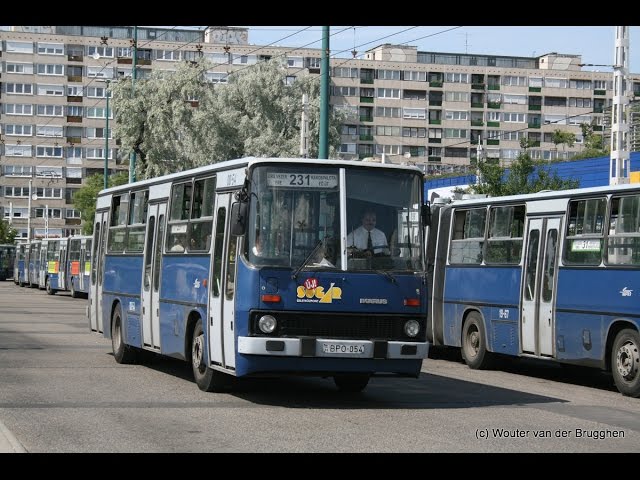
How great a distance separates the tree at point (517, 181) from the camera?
41.0m

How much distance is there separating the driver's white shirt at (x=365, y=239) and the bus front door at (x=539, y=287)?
5141mm

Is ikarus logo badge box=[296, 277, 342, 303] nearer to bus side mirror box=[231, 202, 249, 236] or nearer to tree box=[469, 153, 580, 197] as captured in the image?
bus side mirror box=[231, 202, 249, 236]

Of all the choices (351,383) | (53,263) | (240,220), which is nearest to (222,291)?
(240,220)

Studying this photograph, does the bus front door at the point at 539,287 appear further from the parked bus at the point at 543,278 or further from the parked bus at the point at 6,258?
the parked bus at the point at 6,258

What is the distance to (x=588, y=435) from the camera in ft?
38.6

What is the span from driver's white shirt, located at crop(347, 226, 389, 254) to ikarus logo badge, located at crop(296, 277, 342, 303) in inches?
22.0

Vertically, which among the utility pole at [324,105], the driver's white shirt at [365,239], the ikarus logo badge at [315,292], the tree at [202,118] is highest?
the tree at [202,118]

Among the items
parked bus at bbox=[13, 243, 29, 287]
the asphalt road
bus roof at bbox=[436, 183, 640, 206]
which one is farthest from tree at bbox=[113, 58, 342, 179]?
the asphalt road

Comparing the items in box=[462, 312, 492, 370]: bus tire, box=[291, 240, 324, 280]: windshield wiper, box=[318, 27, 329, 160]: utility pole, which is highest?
box=[318, 27, 329, 160]: utility pole

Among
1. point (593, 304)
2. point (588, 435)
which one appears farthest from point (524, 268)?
point (588, 435)

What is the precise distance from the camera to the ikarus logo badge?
13.9 meters

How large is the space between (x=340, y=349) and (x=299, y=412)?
34.9 inches

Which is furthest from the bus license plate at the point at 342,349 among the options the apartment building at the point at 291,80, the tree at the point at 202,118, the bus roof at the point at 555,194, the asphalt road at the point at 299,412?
the apartment building at the point at 291,80
